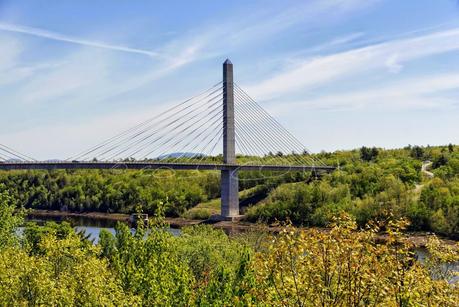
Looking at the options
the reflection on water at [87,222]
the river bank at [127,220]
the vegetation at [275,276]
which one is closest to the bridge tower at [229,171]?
the river bank at [127,220]

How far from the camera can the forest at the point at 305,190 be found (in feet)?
184

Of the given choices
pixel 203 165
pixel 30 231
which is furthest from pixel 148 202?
pixel 30 231

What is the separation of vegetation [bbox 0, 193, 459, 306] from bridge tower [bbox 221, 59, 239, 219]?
48.3 metres

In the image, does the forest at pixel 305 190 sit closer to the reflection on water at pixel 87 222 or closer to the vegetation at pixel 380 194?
the vegetation at pixel 380 194

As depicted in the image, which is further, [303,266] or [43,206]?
[43,206]

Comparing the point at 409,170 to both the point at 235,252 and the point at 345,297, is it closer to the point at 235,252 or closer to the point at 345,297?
the point at 235,252

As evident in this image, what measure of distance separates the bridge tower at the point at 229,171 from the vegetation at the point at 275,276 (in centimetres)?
4831

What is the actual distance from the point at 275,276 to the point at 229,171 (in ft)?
185

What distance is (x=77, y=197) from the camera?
308 ft

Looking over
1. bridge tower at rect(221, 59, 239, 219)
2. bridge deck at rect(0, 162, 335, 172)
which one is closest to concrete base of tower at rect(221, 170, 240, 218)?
bridge tower at rect(221, 59, 239, 219)

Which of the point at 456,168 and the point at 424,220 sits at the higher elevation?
the point at 456,168

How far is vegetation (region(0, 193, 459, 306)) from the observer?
27.6 feet

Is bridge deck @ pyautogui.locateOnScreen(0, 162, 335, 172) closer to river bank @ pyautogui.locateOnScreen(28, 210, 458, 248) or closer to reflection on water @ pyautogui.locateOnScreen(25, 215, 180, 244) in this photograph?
river bank @ pyautogui.locateOnScreen(28, 210, 458, 248)

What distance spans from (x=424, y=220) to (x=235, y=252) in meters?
32.2
